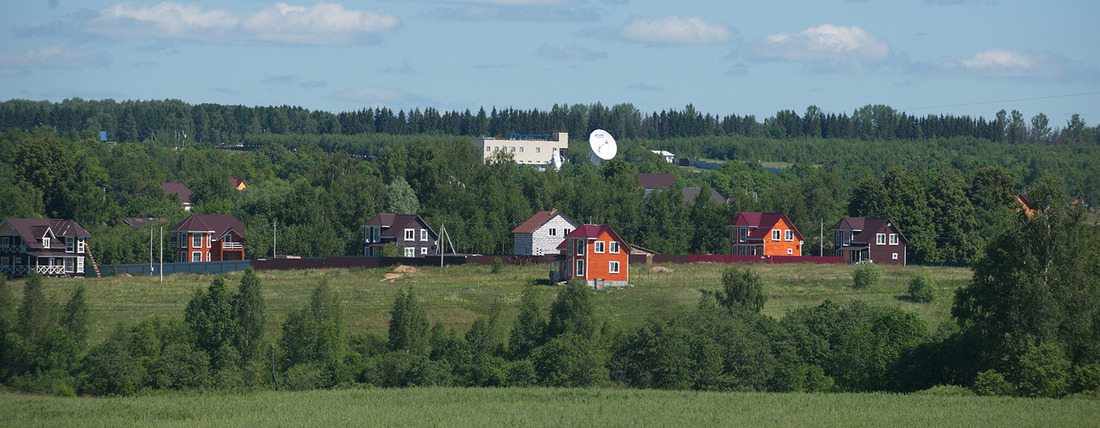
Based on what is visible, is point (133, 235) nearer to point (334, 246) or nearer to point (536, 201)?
point (334, 246)

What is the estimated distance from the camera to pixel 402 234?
8819cm

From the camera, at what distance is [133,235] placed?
8344 centimetres

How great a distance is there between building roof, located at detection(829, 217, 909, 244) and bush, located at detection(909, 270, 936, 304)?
2656 centimetres

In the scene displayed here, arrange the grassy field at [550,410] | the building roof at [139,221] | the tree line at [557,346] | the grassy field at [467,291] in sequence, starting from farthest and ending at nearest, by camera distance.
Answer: the building roof at [139,221] → the grassy field at [467,291] → the tree line at [557,346] → the grassy field at [550,410]

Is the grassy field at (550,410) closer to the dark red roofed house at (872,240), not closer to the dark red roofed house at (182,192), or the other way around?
the dark red roofed house at (872,240)

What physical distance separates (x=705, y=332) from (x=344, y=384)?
15.4 meters

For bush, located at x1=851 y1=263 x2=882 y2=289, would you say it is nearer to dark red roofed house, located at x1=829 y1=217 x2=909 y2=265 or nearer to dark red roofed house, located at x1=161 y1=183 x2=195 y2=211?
dark red roofed house, located at x1=829 y1=217 x2=909 y2=265

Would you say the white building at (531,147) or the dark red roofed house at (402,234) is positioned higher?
the white building at (531,147)

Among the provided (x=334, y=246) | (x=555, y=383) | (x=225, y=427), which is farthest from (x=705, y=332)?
(x=334, y=246)

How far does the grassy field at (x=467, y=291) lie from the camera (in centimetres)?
5353

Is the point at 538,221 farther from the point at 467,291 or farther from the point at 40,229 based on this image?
the point at 40,229

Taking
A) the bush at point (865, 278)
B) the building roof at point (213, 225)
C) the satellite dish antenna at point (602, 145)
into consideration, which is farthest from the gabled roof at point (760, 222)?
the satellite dish antenna at point (602, 145)

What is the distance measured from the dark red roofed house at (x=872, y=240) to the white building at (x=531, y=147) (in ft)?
280

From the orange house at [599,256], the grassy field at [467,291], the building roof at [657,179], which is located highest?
the building roof at [657,179]
